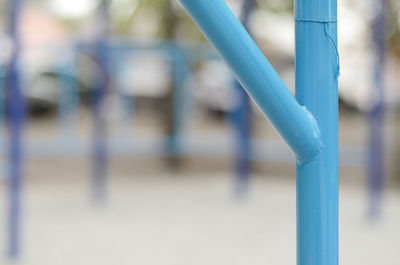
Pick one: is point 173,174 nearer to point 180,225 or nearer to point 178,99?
point 178,99

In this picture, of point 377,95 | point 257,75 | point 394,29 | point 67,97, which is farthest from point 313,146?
point 67,97

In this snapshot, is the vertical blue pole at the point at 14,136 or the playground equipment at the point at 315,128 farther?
the vertical blue pole at the point at 14,136

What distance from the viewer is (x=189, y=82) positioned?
21.4 ft

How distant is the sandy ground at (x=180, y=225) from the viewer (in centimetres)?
341

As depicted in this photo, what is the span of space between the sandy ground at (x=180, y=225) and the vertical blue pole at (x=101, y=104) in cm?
16

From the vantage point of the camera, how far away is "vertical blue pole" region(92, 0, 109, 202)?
486 cm

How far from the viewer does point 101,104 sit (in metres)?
4.91

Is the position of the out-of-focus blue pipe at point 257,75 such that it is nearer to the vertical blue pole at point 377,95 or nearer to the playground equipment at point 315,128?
the playground equipment at point 315,128

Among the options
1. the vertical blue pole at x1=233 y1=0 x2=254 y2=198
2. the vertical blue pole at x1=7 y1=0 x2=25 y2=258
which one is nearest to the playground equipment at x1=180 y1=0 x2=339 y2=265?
the vertical blue pole at x1=7 y1=0 x2=25 y2=258

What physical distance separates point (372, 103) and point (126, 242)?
2109 millimetres

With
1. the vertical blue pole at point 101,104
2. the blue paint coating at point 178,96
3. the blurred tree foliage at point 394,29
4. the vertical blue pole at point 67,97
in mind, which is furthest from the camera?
the vertical blue pole at point 67,97

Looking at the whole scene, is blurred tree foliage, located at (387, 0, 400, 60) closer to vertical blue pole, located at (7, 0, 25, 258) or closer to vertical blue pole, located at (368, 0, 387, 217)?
vertical blue pole, located at (368, 0, 387, 217)

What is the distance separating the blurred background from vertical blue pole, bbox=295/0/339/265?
238 cm

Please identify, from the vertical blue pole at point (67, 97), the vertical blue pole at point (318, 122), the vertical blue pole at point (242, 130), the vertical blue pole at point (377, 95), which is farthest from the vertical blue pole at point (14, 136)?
the vertical blue pole at point (67, 97)
